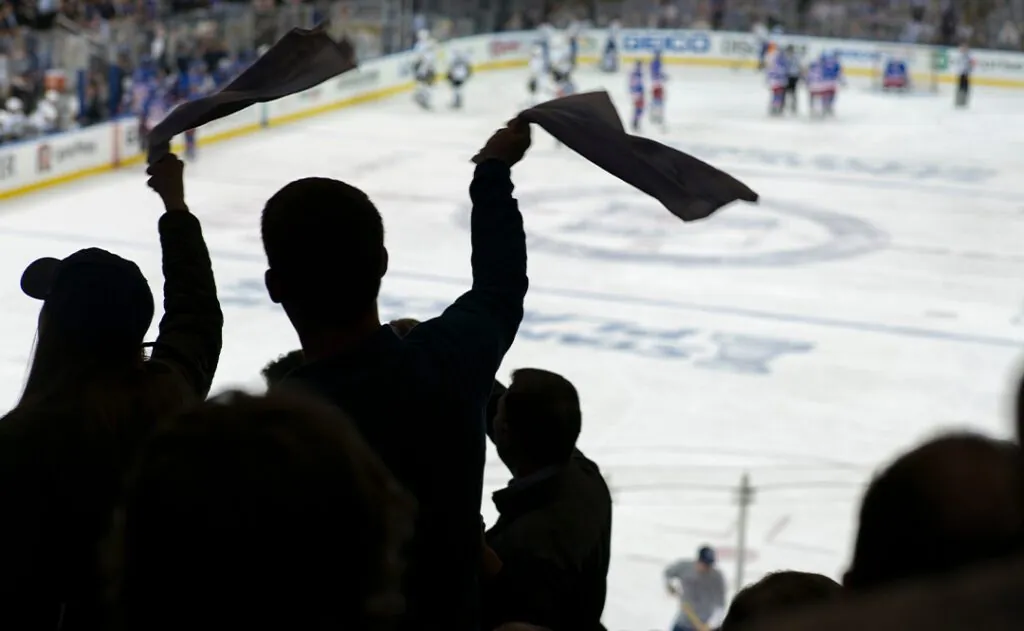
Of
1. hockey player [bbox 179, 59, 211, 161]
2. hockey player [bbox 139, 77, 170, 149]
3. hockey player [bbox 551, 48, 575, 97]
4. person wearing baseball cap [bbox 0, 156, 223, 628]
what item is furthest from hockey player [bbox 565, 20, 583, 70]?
person wearing baseball cap [bbox 0, 156, 223, 628]

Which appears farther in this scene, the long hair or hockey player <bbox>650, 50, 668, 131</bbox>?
hockey player <bbox>650, 50, 668, 131</bbox>

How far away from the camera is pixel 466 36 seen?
1280 inches

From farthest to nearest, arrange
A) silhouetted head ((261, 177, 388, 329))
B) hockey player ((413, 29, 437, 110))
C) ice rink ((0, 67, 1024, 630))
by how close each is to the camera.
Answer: hockey player ((413, 29, 437, 110)) < ice rink ((0, 67, 1024, 630)) < silhouetted head ((261, 177, 388, 329))

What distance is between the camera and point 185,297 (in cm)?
267

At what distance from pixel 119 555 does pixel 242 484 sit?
0.13m

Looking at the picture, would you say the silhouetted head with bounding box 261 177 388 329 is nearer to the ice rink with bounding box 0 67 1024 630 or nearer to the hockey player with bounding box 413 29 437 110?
the ice rink with bounding box 0 67 1024 630

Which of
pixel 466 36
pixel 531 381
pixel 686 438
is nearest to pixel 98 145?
pixel 686 438

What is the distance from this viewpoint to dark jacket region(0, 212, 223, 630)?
5.99 feet

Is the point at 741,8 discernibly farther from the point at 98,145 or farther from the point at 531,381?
the point at 531,381

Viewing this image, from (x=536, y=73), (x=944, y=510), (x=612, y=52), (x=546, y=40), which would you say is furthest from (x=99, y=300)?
(x=612, y=52)

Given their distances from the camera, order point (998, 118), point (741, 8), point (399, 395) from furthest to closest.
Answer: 1. point (741, 8)
2. point (998, 118)
3. point (399, 395)

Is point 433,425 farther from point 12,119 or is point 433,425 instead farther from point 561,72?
point 561,72

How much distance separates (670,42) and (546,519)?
32701 mm

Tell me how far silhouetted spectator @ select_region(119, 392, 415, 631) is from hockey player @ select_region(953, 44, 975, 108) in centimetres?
2782
